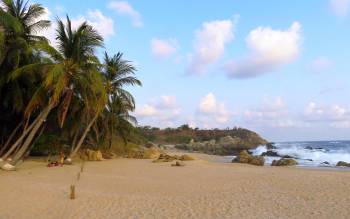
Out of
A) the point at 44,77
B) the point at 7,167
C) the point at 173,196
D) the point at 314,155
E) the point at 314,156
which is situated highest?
the point at 44,77

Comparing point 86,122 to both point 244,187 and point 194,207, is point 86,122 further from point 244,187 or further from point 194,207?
point 194,207

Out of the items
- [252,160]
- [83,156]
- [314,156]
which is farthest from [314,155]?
[83,156]

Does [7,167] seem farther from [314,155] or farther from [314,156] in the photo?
[314,155]

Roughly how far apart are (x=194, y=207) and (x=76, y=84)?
38.4 feet

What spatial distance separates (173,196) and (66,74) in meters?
9.69

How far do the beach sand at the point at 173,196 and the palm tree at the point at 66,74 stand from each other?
12.1 feet

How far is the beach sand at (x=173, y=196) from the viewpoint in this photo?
8.41m

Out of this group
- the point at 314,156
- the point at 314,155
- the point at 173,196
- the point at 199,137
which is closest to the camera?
the point at 173,196

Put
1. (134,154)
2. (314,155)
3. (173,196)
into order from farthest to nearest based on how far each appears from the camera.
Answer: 1. (314,155)
2. (134,154)
3. (173,196)

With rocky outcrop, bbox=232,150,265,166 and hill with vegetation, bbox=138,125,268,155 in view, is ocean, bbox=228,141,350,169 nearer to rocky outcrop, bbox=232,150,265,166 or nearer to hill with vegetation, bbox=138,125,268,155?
rocky outcrop, bbox=232,150,265,166

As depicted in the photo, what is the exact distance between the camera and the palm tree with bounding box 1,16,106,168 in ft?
57.3

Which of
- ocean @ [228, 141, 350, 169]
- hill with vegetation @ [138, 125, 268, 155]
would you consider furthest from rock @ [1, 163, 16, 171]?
hill with vegetation @ [138, 125, 268, 155]

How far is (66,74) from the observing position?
1791 cm

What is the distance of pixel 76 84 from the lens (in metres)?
18.8
